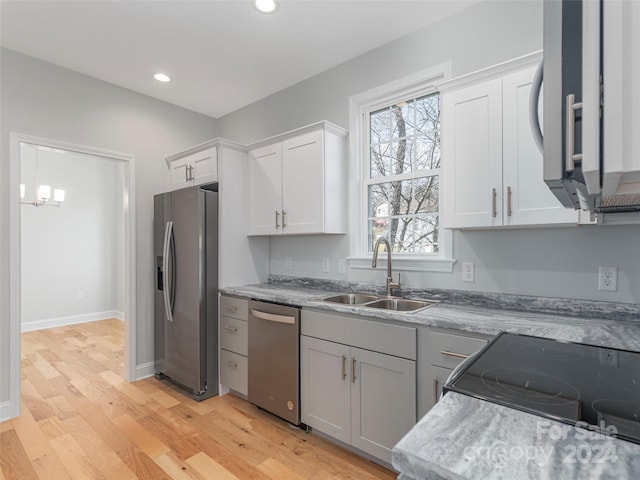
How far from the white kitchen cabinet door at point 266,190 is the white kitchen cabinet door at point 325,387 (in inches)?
44.5

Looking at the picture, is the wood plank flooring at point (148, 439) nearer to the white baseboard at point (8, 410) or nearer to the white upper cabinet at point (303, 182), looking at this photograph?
the white baseboard at point (8, 410)

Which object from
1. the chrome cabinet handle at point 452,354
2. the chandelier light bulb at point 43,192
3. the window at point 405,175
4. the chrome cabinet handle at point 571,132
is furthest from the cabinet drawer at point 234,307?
the chandelier light bulb at point 43,192

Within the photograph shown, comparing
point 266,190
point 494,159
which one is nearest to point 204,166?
point 266,190

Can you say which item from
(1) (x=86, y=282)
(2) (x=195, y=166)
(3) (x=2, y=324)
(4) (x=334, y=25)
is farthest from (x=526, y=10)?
(1) (x=86, y=282)

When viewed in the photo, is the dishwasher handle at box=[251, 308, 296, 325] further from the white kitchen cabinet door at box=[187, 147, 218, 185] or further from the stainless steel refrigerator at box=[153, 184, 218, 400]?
the white kitchen cabinet door at box=[187, 147, 218, 185]

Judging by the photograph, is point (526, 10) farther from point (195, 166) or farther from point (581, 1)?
point (195, 166)

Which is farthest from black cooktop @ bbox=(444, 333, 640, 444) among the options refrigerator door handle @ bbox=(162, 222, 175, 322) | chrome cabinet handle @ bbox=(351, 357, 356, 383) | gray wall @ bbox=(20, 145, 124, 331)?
gray wall @ bbox=(20, 145, 124, 331)

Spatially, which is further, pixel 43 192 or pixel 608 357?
pixel 43 192

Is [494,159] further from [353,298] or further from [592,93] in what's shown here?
[592,93]

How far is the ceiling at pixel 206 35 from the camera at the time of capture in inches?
88.7

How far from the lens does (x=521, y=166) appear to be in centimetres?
176

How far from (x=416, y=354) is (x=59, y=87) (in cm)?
347

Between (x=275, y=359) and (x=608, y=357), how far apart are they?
76.1 inches

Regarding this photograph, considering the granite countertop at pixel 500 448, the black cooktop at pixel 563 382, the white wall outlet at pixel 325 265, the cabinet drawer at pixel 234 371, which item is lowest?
the cabinet drawer at pixel 234 371
